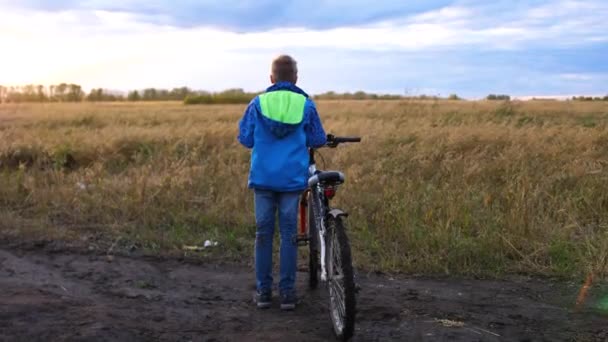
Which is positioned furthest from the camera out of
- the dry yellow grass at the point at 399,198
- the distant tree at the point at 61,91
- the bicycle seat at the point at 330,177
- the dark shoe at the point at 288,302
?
the distant tree at the point at 61,91

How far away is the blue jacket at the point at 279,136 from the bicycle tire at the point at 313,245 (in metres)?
0.26

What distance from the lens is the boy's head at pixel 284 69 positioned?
4.88 meters

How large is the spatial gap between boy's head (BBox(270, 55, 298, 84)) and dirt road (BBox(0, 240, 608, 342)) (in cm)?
172

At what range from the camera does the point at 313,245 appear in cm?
538

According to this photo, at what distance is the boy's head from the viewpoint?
16.0ft

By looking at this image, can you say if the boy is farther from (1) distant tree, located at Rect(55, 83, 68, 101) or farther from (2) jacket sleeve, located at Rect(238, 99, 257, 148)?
(1) distant tree, located at Rect(55, 83, 68, 101)

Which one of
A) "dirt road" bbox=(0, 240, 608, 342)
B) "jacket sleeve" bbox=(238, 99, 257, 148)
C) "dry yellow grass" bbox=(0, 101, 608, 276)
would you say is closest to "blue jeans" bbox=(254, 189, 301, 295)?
"dirt road" bbox=(0, 240, 608, 342)

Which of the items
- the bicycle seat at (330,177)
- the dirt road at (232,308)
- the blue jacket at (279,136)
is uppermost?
the blue jacket at (279,136)

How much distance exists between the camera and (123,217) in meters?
8.09

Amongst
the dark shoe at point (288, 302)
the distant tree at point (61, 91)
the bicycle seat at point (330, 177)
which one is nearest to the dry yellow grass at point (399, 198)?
the dark shoe at point (288, 302)

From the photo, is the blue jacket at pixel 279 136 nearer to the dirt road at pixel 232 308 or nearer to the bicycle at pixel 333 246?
the bicycle at pixel 333 246

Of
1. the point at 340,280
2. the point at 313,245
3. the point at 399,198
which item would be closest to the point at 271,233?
the point at 313,245

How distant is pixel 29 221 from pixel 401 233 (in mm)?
4368

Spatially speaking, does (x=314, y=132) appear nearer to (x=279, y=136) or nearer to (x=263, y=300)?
(x=279, y=136)
